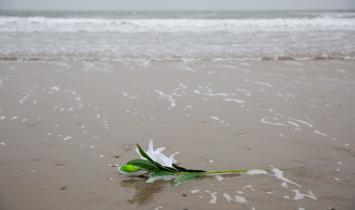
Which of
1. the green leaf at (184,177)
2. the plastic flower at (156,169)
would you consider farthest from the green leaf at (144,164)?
the green leaf at (184,177)

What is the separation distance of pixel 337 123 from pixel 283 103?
2.23 ft

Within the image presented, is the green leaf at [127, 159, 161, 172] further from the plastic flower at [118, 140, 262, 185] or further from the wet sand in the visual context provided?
the wet sand

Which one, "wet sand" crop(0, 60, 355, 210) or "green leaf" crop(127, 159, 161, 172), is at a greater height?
"green leaf" crop(127, 159, 161, 172)

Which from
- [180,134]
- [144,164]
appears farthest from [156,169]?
[180,134]

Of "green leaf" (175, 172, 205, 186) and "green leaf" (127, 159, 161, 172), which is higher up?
"green leaf" (127, 159, 161, 172)

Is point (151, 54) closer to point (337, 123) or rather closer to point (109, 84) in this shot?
point (109, 84)

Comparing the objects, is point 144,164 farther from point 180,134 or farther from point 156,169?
point 180,134

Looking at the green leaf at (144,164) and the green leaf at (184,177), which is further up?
the green leaf at (144,164)

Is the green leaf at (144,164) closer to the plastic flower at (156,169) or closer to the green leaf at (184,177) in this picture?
the plastic flower at (156,169)

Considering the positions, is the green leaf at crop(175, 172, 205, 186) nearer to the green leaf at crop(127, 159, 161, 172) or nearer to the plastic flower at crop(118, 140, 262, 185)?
the plastic flower at crop(118, 140, 262, 185)

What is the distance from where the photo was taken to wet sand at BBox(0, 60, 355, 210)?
1.92m

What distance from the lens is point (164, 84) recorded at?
4465 millimetres

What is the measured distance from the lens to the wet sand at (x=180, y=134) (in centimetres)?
192

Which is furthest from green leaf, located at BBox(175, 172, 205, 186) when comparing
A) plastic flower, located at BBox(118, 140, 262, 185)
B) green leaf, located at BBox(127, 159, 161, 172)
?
green leaf, located at BBox(127, 159, 161, 172)
